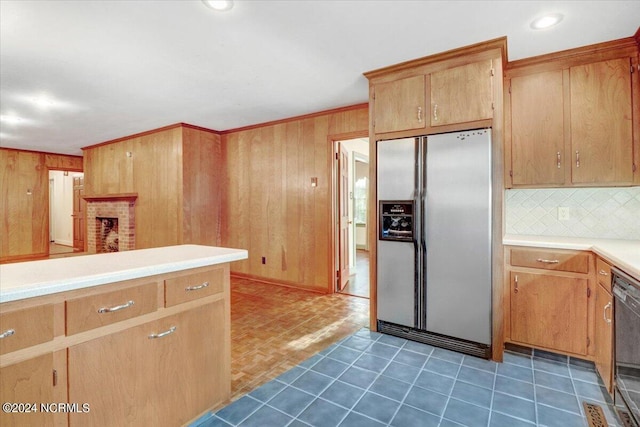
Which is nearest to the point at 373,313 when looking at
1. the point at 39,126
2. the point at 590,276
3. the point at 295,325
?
the point at 295,325

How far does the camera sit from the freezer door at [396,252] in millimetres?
2686

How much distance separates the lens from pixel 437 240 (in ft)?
8.39

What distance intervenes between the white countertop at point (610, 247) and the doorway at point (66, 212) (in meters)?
10.0

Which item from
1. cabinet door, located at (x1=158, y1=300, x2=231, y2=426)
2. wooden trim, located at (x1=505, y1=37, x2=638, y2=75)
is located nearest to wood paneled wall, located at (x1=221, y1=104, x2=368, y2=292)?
wooden trim, located at (x1=505, y1=37, x2=638, y2=75)

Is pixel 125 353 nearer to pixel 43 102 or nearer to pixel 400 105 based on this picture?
pixel 400 105

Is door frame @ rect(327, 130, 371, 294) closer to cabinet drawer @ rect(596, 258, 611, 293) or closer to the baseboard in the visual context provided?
cabinet drawer @ rect(596, 258, 611, 293)

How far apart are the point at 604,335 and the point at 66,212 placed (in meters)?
12.0

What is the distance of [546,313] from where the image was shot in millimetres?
2338

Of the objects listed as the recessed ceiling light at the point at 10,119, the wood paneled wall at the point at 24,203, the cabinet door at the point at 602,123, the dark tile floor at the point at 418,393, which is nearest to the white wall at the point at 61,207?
the wood paneled wall at the point at 24,203

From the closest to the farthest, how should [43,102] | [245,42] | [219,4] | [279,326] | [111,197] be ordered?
[219,4] < [245,42] < [279,326] < [43,102] < [111,197]

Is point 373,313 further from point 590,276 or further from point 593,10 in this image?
point 593,10

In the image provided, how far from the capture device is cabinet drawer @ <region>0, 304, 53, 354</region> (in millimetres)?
1019

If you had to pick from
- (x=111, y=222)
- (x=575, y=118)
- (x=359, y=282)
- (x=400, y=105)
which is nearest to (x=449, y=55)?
(x=400, y=105)

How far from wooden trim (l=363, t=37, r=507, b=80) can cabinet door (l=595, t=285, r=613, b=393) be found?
1.84 metres
